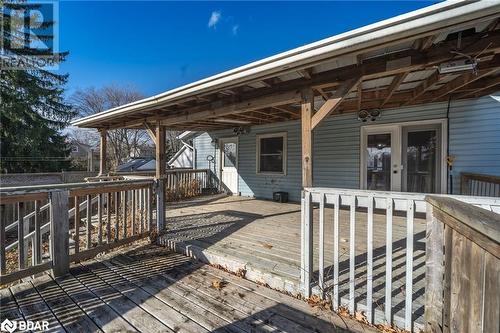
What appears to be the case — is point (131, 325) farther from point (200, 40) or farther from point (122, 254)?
point (200, 40)

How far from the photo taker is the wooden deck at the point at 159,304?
6.57 feet

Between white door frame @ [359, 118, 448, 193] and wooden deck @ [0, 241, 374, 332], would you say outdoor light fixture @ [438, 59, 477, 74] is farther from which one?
white door frame @ [359, 118, 448, 193]

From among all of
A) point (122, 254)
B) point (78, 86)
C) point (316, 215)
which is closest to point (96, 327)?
point (122, 254)

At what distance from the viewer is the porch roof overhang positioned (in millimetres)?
1832

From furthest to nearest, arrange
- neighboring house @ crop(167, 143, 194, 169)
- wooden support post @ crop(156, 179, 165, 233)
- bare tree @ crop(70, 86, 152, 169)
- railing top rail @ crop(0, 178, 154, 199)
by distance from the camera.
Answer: bare tree @ crop(70, 86, 152, 169), neighboring house @ crop(167, 143, 194, 169), wooden support post @ crop(156, 179, 165, 233), railing top rail @ crop(0, 178, 154, 199)

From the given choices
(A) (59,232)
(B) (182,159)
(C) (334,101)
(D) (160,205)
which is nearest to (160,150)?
(D) (160,205)

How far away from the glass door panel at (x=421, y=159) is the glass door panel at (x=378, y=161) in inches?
12.1

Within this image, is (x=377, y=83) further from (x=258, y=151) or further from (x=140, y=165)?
(x=140, y=165)

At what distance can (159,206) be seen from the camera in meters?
4.27

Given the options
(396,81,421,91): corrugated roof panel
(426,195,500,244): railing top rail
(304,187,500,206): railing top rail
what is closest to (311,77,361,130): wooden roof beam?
(304,187,500,206): railing top rail

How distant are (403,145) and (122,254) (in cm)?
574

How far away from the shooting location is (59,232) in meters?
2.84

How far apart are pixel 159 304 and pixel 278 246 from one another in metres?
1.65

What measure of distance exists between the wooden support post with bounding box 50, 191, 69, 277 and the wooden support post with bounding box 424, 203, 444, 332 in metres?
3.52
